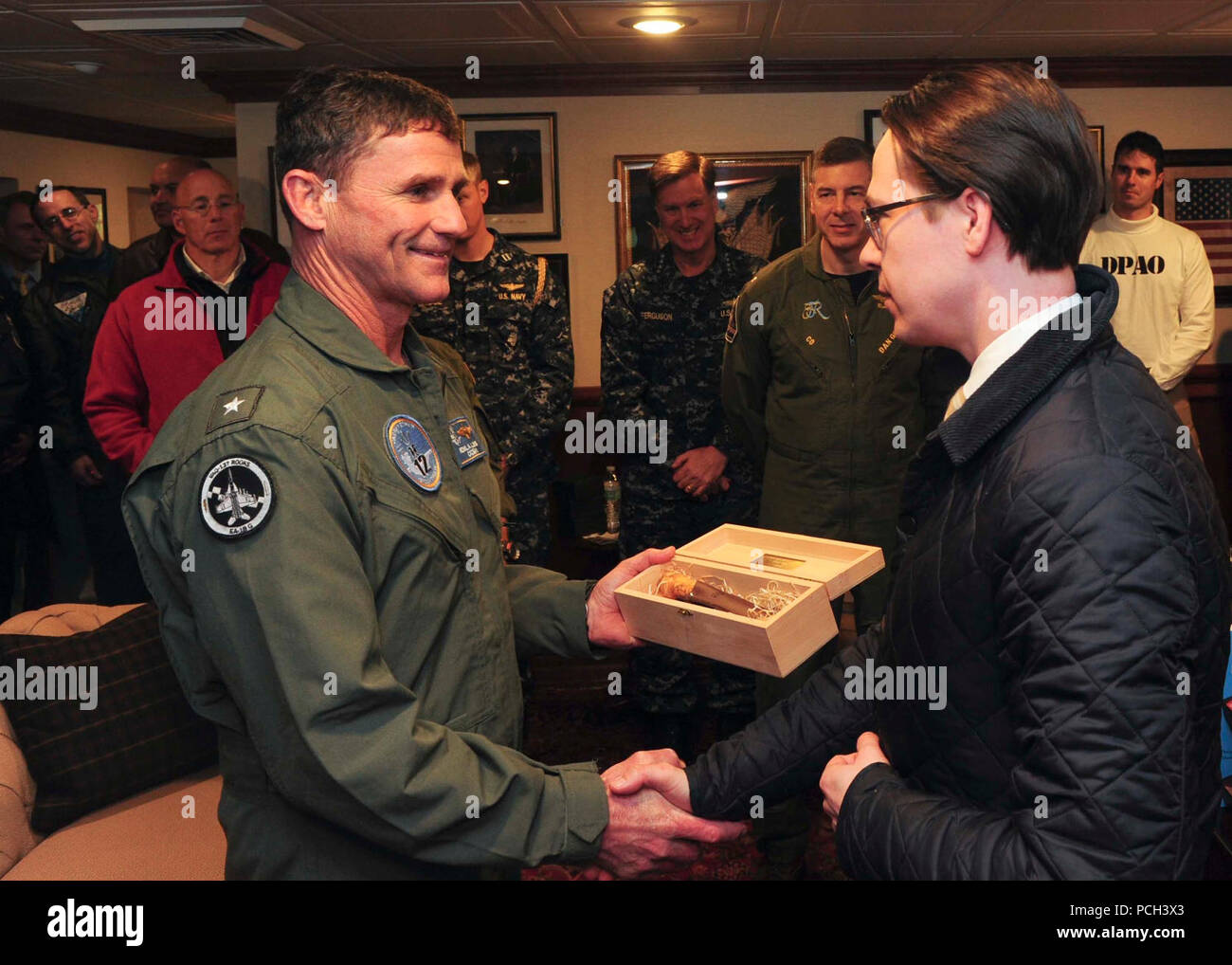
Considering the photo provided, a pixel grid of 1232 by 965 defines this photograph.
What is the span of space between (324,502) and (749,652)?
84cm

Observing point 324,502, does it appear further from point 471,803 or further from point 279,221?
point 279,221

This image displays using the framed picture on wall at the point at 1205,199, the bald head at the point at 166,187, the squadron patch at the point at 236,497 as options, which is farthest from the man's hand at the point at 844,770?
the framed picture on wall at the point at 1205,199

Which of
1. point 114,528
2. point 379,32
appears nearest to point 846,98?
point 379,32

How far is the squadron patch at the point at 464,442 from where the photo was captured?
5.70 ft

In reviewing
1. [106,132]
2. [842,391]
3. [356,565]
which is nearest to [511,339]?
[842,391]

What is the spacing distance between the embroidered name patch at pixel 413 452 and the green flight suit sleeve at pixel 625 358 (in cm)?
261

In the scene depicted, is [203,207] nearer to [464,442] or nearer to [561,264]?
[464,442]

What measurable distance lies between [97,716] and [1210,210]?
6150 millimetres

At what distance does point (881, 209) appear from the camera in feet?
4.72

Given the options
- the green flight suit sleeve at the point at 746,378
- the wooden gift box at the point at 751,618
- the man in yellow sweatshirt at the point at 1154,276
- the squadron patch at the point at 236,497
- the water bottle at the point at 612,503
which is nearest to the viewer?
the squadron patch at the point at 236,497

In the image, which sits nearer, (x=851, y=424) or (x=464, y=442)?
(x=464, y=442)

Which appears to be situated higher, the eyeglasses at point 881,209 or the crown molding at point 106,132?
the crown molding at point 106,132

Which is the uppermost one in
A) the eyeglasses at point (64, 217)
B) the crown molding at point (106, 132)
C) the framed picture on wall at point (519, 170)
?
the crown molding at point (106, 132)

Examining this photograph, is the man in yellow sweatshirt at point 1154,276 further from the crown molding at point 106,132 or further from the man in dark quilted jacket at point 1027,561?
the crown molding at point 106,132
